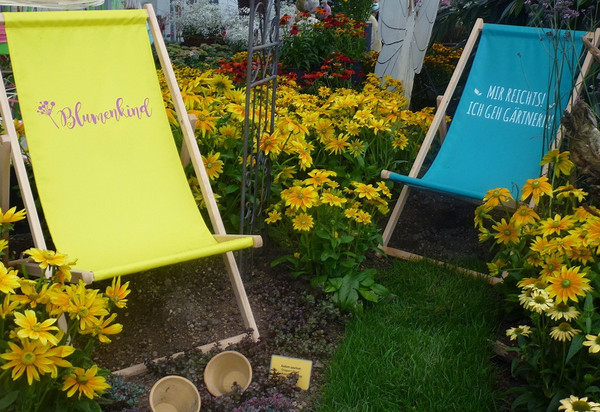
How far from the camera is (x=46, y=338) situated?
165 cm

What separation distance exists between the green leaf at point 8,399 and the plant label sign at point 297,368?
35.4 inches

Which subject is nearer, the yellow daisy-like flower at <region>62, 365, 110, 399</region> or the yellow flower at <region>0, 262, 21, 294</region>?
the yellow flower at <region>0, 262, 21, 294</region>

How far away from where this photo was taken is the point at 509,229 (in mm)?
2693

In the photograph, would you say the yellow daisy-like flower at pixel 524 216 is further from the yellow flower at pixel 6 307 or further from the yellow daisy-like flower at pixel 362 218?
the yellow flower at pixel 6 307

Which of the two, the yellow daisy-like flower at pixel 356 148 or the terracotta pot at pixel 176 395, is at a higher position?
the yellow daisy-like flower at pixel 356 148

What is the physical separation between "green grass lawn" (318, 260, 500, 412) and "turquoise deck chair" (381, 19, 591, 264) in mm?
374

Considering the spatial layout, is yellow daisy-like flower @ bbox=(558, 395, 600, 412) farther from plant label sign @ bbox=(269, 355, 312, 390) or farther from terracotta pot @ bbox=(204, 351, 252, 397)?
terracotta pot @ bbox=(204, 351, 252, 397)

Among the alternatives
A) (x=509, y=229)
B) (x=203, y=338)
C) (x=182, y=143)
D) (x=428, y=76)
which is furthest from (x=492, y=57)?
(x=428, y=76)

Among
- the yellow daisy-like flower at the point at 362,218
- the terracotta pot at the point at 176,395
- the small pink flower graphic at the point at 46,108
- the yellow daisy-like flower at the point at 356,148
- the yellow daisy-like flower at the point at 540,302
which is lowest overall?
the terracotta pot at the point at 176,395

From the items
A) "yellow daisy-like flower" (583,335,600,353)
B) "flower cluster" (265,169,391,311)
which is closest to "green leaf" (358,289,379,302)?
"flower cluster" (265,169,391,311)

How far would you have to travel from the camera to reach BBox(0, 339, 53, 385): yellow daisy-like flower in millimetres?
1667

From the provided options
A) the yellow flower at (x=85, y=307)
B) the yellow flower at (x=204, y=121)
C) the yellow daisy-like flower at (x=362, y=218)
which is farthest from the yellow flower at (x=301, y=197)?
the yellow flower at (x=85, y=307)

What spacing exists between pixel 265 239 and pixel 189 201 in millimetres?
563

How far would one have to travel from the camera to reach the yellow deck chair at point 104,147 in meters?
2.55
